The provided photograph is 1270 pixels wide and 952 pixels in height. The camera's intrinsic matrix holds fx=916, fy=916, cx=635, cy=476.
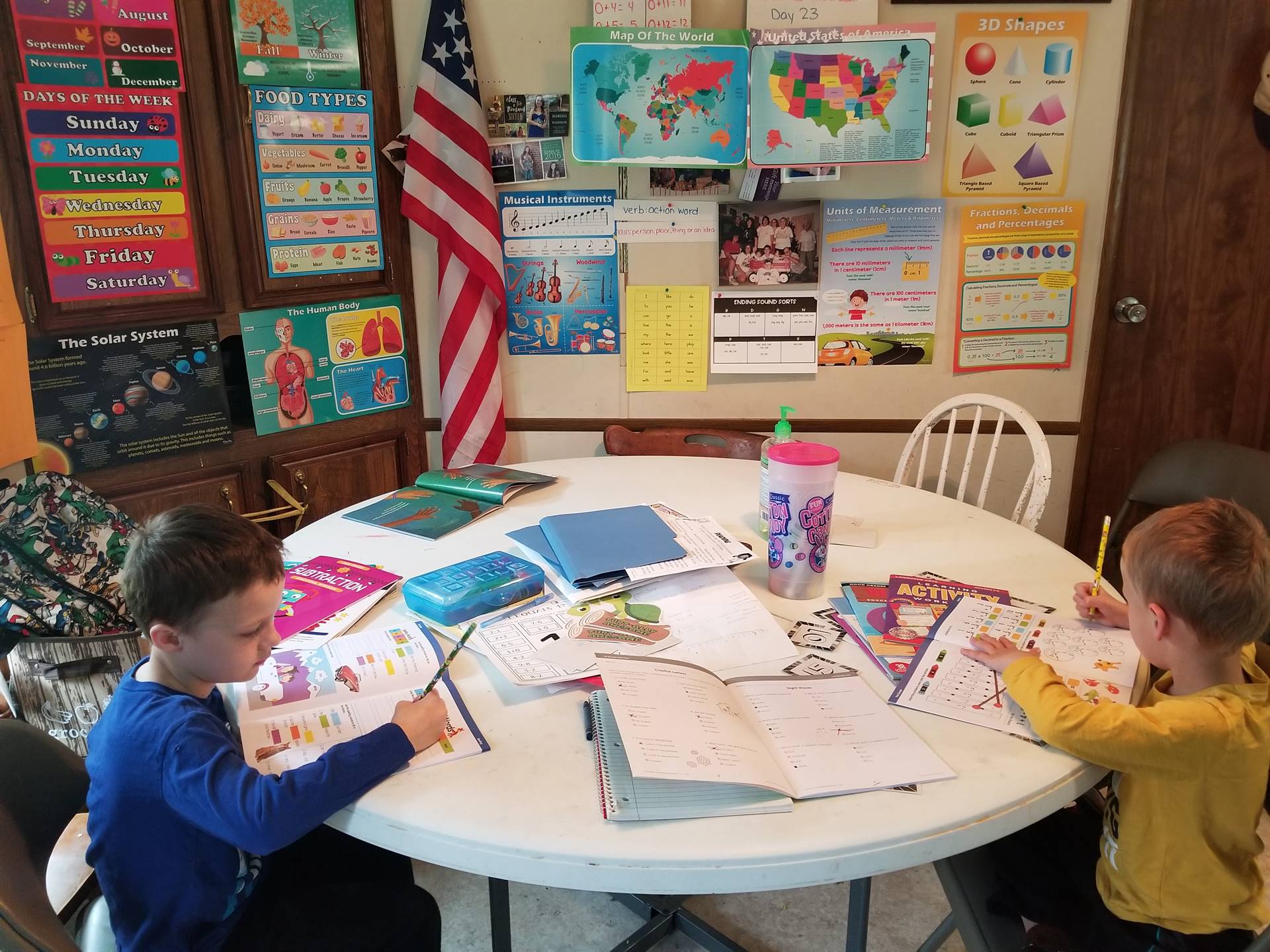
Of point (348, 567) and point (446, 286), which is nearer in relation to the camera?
point (348, 567)

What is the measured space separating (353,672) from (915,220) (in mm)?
2173

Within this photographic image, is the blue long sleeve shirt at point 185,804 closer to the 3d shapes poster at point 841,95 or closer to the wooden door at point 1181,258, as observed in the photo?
the 3d shapes poster at point 841,95

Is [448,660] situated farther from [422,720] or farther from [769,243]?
[769,243]

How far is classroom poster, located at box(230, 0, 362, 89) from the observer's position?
234 cm

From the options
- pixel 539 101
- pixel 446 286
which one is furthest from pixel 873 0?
pixel 446 286

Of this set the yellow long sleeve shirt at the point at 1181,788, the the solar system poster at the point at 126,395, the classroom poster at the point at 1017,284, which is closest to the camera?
the yellow long sleeve shirt at the point at 1181,788

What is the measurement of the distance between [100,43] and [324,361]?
92 centimetres

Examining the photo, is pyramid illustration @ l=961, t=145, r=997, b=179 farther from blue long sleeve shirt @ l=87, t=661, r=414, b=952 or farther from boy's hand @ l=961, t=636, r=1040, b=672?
blue long sleeve shirt @ l=87, t=661, r=414, b=952

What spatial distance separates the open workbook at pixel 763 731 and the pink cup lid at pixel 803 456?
0.33m

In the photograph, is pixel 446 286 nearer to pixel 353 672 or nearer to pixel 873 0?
pixel 873 0

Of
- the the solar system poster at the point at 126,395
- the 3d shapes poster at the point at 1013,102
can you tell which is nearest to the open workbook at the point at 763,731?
the the solar system poster at the point at 126,395

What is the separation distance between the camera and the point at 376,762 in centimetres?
103

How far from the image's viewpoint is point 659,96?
8.52ft

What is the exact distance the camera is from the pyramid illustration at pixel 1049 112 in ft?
8.63
